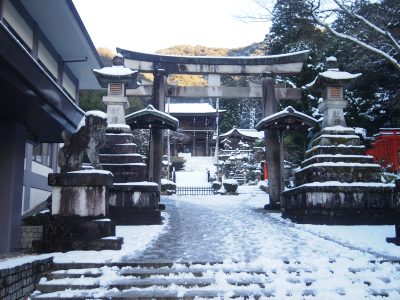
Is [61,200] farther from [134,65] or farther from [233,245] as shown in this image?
[134,65]

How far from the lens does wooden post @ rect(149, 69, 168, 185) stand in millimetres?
15734

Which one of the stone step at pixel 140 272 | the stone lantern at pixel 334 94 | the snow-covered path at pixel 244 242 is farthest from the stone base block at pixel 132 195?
the stone lantern at pixel 334 94

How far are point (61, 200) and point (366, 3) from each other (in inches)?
494

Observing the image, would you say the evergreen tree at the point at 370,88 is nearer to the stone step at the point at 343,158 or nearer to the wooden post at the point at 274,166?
the wooden post at the point at 274,166

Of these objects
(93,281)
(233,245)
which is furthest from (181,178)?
(93,281)

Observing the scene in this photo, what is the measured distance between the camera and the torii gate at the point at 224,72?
16.6m

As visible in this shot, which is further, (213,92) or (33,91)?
(213,92)

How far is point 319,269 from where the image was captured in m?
6.27

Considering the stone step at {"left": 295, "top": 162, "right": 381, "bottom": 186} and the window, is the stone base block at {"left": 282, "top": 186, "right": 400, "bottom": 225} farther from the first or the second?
the window

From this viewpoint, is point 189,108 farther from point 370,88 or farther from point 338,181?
point 338,181

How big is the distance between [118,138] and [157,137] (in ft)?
11.7

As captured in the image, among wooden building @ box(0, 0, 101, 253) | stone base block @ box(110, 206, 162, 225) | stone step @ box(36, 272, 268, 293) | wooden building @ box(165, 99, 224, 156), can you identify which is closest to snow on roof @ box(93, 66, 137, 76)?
wooden building @ box(0, 0, 101, 253)

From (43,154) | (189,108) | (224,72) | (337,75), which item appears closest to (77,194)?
(43,154)

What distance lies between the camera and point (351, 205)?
10.9 m
